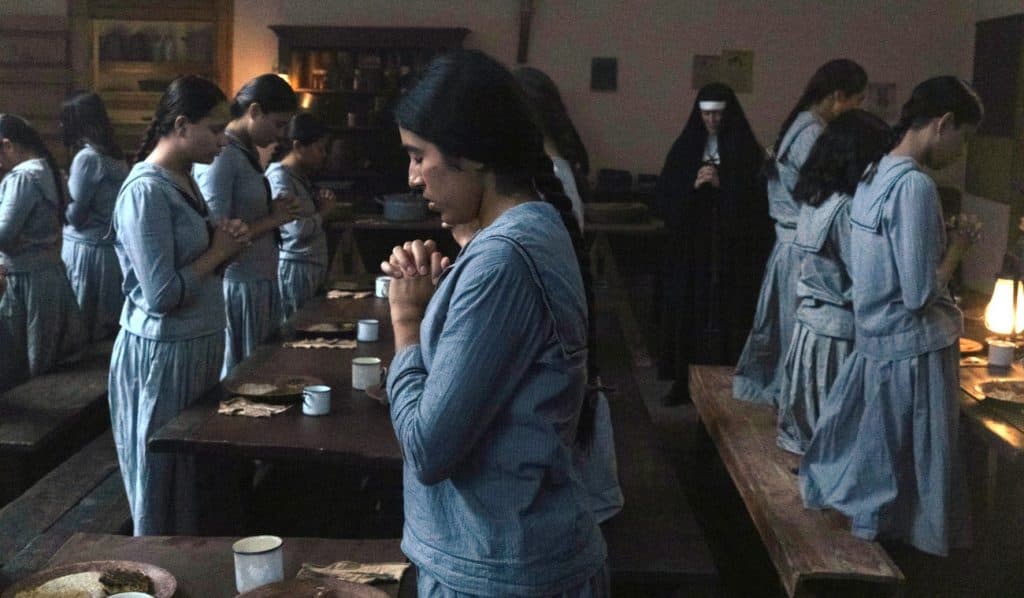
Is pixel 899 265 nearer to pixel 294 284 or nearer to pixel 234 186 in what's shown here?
pixel 234 186

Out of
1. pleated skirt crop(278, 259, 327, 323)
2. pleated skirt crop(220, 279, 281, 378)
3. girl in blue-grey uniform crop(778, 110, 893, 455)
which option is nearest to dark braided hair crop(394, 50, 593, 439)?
girl in blue-grey uniform crop(778, 110, 893, 455)

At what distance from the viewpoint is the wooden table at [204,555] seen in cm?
228

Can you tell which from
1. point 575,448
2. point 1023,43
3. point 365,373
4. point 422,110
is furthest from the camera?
point 1023,43

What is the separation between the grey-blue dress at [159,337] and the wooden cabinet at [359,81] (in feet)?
20.1

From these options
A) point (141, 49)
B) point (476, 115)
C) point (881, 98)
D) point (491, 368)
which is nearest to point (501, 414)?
point (491, 368)

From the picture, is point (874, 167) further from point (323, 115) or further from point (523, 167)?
point (323, 115)

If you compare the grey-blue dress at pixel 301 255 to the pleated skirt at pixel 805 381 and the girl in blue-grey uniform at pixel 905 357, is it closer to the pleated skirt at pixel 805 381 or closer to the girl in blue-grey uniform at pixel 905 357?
the pleated skirt at pixel 805 381

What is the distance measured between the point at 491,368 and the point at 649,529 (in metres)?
1.55

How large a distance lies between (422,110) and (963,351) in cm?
360

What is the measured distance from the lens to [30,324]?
19.4 feet

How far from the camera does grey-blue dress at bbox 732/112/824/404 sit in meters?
5.30

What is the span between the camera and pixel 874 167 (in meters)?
3.78

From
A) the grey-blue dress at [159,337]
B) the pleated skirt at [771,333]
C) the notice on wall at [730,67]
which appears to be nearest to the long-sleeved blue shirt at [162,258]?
the grey-blue dress at [159,337]

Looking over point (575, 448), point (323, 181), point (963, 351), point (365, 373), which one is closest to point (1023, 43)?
point (963, 351)
